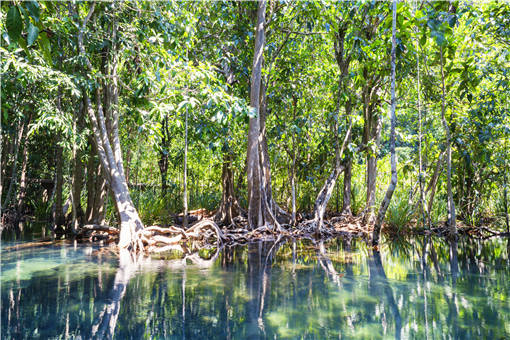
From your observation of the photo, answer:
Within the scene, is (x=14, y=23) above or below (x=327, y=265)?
above

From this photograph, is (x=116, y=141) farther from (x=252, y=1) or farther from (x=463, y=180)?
(x=463, y=180)

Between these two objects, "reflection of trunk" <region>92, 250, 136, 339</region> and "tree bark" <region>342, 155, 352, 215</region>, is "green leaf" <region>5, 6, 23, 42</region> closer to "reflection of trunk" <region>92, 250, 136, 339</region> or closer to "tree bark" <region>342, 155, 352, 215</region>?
"reflection of trunk" <region>92, 250, 136, 339</region>

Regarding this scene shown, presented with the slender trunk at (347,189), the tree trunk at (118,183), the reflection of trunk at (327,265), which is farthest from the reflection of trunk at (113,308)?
the slender trunk at (347,189)

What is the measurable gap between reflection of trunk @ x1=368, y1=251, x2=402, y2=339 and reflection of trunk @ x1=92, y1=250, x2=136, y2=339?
2.13m

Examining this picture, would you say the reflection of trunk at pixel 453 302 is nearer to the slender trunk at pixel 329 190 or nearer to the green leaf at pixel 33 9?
the slender trunk at pixel 329 190

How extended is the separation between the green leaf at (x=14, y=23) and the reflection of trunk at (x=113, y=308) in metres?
2.06

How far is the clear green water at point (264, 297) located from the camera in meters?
2.66

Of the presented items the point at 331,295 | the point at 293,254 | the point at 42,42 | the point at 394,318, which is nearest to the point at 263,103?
the point at 293,254

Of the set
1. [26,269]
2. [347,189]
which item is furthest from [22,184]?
[347,189]

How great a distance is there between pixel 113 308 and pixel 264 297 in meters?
1.37

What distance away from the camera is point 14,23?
4.56 feet

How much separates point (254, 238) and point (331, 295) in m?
3.75

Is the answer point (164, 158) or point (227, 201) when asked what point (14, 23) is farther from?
point (164, 158)

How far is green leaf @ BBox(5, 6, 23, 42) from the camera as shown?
1.38 meters
